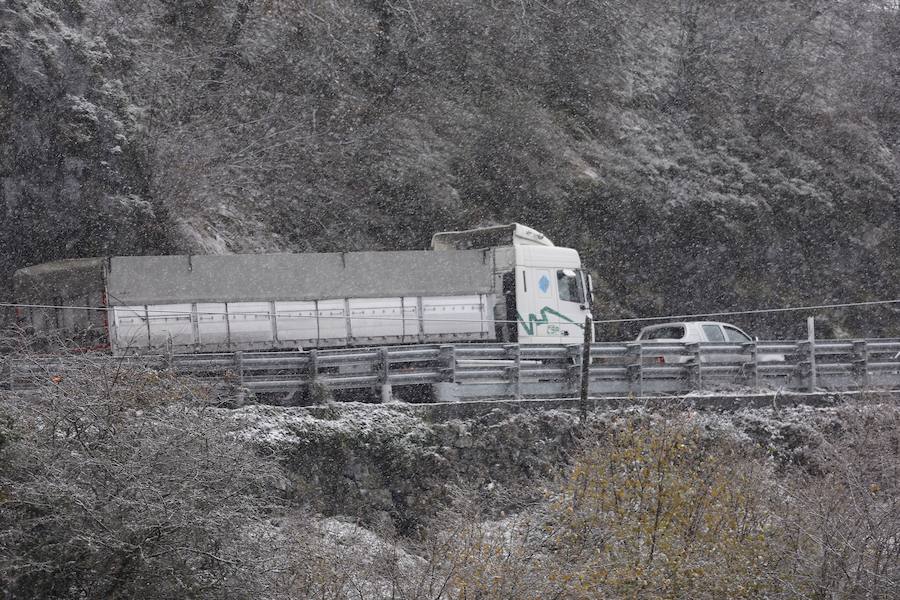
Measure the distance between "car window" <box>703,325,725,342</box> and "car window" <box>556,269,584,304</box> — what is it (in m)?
3.39

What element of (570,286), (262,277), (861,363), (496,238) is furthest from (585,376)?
(861,363)

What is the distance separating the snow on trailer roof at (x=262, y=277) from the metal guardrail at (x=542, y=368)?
4.55ft

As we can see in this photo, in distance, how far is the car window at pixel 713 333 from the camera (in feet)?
82.9

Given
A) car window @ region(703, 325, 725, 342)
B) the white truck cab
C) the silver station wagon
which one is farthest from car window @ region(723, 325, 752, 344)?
the white truck cab

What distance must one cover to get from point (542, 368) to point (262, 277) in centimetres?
593

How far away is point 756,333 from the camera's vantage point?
3784 centimetres

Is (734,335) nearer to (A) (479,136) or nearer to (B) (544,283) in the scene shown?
(B) (544,283)

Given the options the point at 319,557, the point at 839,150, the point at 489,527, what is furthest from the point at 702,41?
the point at 319,557

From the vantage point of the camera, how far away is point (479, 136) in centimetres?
3606

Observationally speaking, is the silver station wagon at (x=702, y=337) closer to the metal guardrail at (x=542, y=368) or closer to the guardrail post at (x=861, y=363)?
the metal guardrail at (x=542, y=368)

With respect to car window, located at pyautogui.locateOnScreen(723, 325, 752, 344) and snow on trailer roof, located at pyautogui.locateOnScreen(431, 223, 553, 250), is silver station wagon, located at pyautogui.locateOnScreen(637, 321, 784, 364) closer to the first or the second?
car window, located at pyautogui.locateOnScreen(723, 325, 752, 344)

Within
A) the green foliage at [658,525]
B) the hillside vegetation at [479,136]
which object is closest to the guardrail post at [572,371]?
the green foliage at [658,525]

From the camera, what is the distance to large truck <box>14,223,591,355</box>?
19250 millimetres

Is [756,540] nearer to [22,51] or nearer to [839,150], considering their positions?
[22,51]
